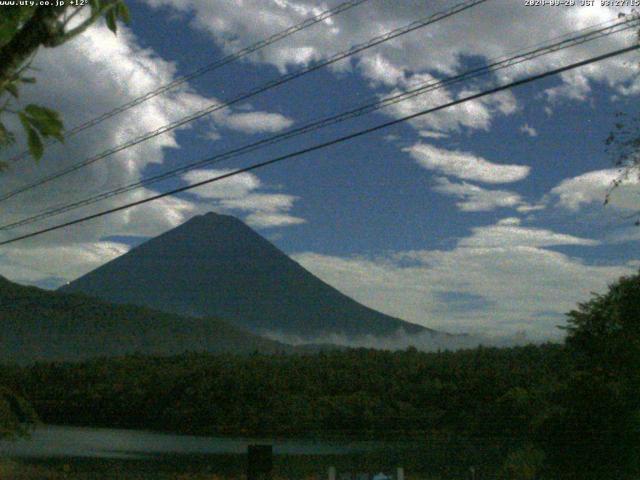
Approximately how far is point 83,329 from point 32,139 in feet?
214

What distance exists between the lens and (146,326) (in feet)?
224

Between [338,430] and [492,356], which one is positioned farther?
[492,356]

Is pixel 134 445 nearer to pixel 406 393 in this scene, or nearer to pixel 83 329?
pixel 406 393

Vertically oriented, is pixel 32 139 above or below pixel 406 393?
above

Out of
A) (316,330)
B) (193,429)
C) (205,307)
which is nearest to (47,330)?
(193,429)

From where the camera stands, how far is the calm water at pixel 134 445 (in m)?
16.5

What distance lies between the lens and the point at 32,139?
2.56 metres

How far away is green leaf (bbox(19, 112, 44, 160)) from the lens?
253 cm

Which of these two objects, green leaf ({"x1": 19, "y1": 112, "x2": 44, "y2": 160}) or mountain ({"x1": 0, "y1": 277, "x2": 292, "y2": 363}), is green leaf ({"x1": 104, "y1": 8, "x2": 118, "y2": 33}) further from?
mountain ({"x1": 0, "y1": 277, "x2": 292, "y2": 363})

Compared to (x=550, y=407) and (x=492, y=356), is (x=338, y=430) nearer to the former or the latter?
(x=492, y=356)

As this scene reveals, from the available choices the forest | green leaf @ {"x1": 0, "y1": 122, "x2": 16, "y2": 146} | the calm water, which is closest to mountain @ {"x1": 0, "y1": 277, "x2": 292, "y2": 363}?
the forest

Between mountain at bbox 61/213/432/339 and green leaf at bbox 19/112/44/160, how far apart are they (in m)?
113

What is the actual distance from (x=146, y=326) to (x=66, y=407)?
4311cm

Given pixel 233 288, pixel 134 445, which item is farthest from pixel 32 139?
pixel 233 288
